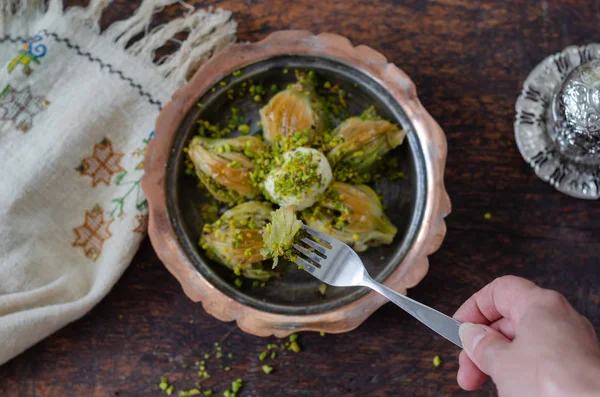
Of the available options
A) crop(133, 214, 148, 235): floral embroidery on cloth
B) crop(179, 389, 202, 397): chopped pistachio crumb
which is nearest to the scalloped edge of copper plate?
crop(133, 214, 148, 235): floral embroidery on cloth

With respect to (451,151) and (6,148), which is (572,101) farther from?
(6,148)

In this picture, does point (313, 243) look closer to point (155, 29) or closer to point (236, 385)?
point (236, 385)

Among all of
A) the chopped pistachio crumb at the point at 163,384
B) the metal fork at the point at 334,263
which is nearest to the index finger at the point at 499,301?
the metal fork at the point at 334,263

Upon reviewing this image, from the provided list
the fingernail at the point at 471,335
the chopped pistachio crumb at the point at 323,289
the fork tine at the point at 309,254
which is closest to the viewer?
the fingernail at the point at 471,335

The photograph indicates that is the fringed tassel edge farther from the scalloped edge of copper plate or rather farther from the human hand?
the human hand

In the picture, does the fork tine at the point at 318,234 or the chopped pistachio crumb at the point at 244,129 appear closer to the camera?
the fork tine at the point at 318,234

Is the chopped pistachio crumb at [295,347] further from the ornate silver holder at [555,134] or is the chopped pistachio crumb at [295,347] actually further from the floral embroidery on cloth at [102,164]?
the ornate silver holder at [555,134]

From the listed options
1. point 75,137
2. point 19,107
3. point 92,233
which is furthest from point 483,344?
point 19,107
